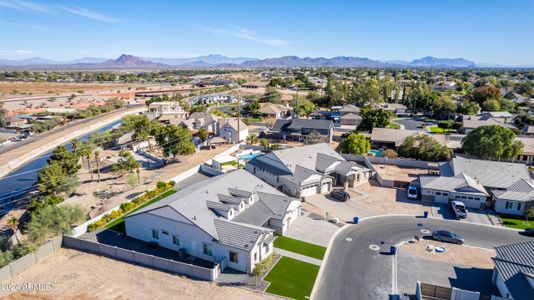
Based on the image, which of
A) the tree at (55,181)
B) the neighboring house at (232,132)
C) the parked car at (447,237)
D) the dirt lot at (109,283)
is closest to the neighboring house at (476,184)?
the parked car at (447,237)

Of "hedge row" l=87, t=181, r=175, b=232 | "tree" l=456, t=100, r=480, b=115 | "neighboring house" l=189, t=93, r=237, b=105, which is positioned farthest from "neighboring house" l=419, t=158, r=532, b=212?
"neighboring house" l=189, t=93, r=237, b=105

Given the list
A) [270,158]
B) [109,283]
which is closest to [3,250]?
[109,283]

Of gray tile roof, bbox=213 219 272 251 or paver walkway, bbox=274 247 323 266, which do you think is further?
paver walkway, bbox=274 247 323 266

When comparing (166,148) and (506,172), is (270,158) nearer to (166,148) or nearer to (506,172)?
(166,148)

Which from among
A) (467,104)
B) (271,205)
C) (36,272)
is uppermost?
(467,104)

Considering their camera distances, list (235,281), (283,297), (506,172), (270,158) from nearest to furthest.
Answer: (283,297)
(235,281)
(506,172)
(270,158)

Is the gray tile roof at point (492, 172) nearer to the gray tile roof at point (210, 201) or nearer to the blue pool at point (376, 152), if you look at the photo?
the blue pool at point (376, 152)

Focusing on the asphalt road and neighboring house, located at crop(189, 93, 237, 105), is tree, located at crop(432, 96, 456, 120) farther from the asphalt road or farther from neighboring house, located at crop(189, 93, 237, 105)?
neighboring house, located at crop(189, 93, 237, 105)
